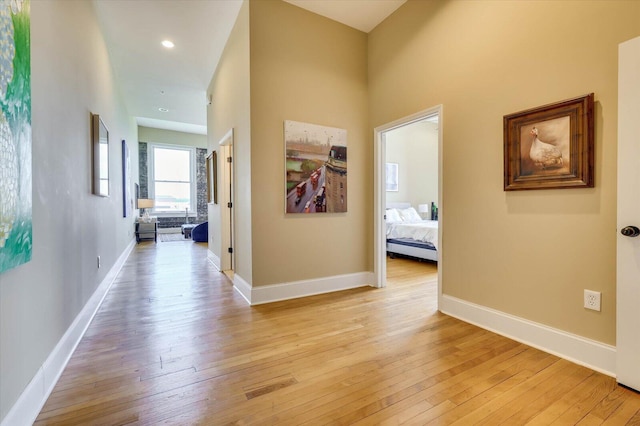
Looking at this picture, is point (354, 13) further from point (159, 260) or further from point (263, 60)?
point (159, 260)

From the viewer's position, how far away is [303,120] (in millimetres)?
3336

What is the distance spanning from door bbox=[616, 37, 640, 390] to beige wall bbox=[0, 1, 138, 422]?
3.04m

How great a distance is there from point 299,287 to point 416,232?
8.85ft

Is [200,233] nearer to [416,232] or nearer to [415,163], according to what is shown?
[416,232]

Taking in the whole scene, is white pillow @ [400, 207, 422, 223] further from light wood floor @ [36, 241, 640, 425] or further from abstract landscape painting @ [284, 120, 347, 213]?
light wood floor @ [36, 241, 640, 425]

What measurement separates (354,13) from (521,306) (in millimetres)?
3455

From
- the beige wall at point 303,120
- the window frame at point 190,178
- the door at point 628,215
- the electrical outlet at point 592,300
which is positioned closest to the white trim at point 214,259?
the beige wall at point 303,120

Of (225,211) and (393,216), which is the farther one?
(393,216)

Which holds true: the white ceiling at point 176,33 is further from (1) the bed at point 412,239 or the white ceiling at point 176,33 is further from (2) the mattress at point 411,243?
(2) the mattress at point 411,243

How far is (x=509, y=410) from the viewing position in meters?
1.49

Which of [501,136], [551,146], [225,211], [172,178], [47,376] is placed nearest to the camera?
[47,376]

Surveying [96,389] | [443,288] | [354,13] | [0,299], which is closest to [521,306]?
[443,288]

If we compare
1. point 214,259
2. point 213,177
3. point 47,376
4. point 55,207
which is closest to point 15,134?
point 55,207

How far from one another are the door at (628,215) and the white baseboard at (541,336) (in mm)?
143
